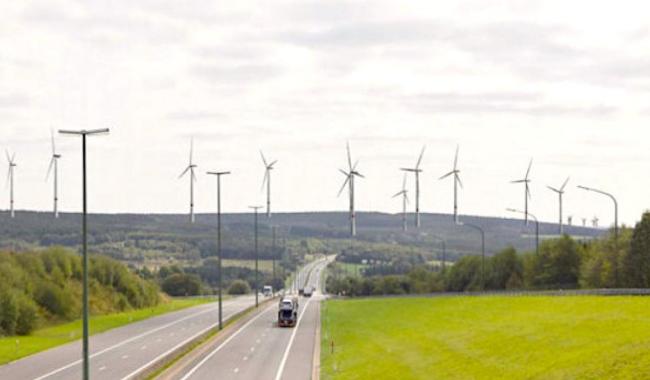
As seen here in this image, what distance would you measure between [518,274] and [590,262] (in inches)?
1784

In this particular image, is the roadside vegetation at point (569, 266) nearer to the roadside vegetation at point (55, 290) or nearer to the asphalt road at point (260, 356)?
the asphalt road at point (260, 356)

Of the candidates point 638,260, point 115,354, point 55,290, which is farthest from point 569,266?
point 115,354

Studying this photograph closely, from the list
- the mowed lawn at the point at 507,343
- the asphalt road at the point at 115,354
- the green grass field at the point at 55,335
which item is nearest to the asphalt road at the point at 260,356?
the mowed lawn at the point at 507,343

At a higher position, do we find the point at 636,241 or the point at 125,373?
the point at 636,241

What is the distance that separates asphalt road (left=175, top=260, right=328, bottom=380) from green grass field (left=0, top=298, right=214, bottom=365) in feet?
45.4

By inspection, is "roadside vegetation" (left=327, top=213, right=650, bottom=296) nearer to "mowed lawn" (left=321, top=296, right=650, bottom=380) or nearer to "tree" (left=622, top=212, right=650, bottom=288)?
"tree" (left=622, top=212, right=650, bottom=288)

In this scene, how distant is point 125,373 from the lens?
63188 mm

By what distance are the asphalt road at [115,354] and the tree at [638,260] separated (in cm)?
4183

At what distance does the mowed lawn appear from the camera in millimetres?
46469

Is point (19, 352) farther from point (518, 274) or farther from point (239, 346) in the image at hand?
point (518, 274)

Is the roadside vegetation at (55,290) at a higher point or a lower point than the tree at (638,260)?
lower

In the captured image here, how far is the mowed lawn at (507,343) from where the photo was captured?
152 ft

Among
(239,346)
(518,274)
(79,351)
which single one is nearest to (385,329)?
(239,346)

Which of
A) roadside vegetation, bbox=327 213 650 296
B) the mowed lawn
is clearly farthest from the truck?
roadside vegetation, bbox=327 213 650 296
